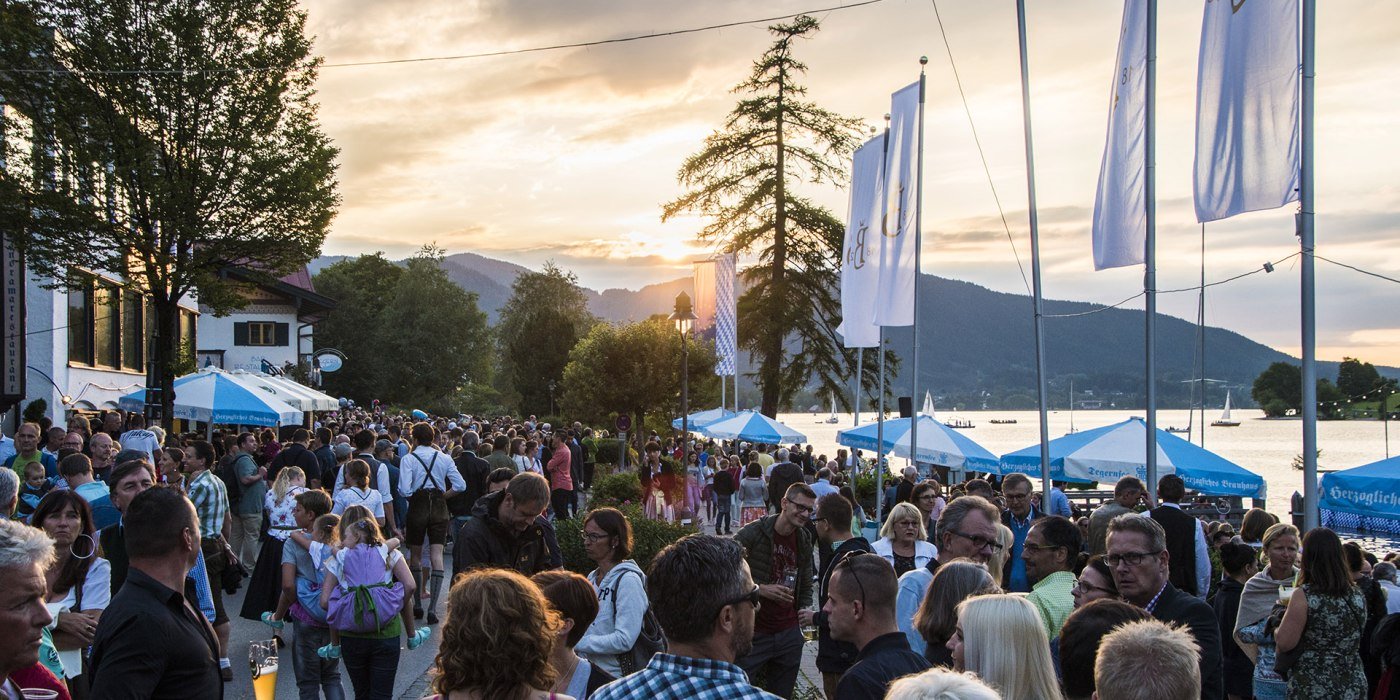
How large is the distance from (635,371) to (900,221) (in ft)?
91.3

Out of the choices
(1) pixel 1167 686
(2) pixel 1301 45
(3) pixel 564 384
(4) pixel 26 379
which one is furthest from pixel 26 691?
(3) pixel 564 384

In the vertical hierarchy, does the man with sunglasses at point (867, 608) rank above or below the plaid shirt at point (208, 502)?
above

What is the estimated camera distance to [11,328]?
23.5m

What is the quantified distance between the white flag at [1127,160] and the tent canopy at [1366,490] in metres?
2.91

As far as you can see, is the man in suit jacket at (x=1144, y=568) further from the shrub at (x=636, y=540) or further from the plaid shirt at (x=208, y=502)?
the plaid shirt at (x=208, y=502)

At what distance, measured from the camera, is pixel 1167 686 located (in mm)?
2973

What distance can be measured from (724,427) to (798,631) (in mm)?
21345

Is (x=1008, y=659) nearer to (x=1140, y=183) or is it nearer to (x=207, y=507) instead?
(x=207, y=507)

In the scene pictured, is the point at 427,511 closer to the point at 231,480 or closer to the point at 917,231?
the point at 231,480

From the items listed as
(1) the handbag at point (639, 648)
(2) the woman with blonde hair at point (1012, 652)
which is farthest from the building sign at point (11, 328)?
(2) the woman with blonde hair at point (1012, 652)

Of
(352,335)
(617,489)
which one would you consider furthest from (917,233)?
(352,335)

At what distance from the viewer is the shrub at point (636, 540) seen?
1127cm

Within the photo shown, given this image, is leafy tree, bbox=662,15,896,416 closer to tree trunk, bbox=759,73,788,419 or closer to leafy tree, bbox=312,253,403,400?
tree trunk, bbox=759,73,788,419

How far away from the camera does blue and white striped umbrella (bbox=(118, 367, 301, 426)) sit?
18109 millimetres
